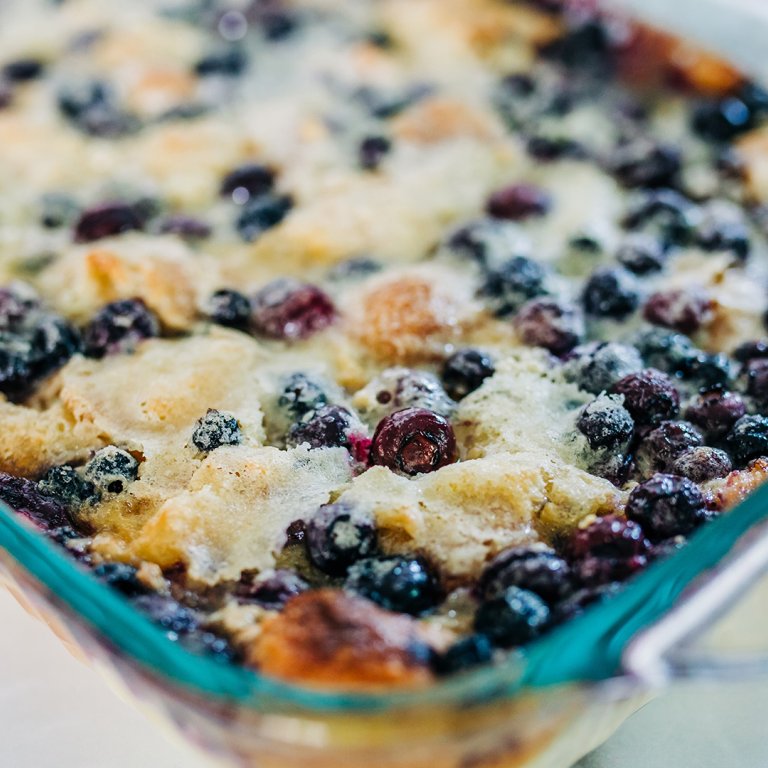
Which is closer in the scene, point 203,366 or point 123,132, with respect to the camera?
point 203,366

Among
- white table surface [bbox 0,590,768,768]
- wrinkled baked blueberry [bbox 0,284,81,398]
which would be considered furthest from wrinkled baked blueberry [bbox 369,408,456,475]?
wrinkled baked blueberry [bbox 0,284,81,398]

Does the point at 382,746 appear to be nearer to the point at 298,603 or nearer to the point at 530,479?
the point at 298,603

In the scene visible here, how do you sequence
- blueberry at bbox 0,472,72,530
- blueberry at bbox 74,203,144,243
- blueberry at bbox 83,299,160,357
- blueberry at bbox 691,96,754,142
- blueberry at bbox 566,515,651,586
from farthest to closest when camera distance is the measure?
blueberry at bbox 691,96,754,142 → blueberry at bbox 74,203,144,243 → blueberry at bbox 83,299,160,357 → blueberry at bbox 0,472,72,530 → blueberry at bbox 566,515,651,586

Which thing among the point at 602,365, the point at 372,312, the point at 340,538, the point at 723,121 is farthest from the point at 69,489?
the point at 723,121

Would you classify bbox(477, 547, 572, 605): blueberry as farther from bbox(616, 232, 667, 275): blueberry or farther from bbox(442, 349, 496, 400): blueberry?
bbox(616, 232, 667, 275): blueberry

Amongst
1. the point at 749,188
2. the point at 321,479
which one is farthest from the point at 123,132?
the point at 749,188

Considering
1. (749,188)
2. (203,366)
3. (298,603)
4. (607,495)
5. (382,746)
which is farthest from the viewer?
(749,188)

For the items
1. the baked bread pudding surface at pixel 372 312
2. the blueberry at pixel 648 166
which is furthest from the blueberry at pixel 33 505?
the blueberry at pixel 648 166
